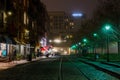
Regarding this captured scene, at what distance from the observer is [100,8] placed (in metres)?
86.5

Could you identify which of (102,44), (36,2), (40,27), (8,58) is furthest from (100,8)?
(40,27)

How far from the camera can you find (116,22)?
7888 centimetres

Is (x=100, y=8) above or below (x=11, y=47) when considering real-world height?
above

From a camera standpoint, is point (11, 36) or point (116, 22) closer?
point (116, 22)

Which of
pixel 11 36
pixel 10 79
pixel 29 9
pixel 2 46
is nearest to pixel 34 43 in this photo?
pixel 29 9

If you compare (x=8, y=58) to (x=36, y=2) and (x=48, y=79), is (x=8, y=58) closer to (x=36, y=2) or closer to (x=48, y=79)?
(x=48, y=79)

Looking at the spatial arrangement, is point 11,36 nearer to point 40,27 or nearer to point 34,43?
point 34,43

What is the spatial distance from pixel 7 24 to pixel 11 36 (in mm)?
5908

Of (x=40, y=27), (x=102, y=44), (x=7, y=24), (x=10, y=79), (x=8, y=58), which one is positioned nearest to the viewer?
(x=10, y=79)

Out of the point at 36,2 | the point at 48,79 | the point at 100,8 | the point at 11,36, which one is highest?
the point at 36,2

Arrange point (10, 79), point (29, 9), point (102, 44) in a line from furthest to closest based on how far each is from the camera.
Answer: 1. point (29, 9)
2. point (102, 44)
3. point (10, 79)

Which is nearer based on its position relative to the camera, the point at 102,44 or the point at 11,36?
the point at 11,36

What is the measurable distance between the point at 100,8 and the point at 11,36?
20.0 m

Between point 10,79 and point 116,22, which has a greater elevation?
point 116,22
